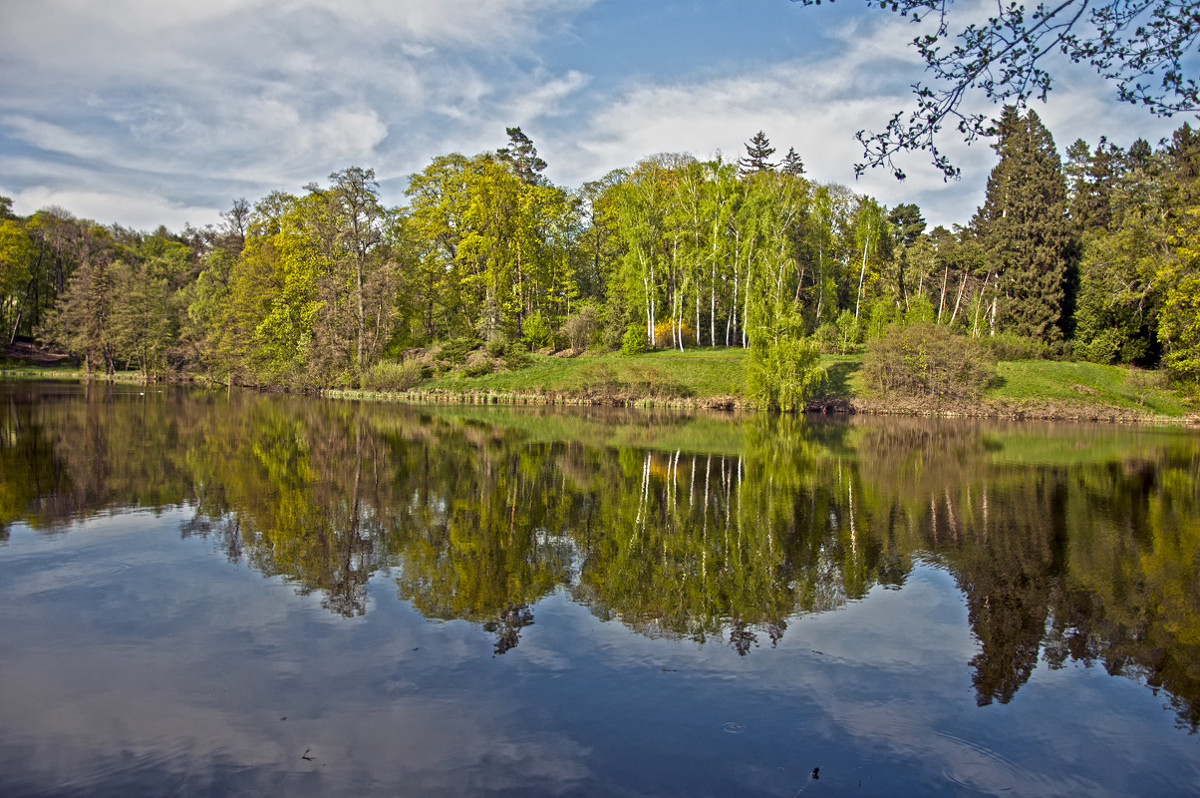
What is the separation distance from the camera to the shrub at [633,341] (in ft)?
159

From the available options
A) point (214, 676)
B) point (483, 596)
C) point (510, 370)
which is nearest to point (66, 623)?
point (214, 676)

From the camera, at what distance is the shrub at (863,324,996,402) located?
38.7m

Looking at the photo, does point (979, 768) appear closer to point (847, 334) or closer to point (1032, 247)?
point (847, 334)

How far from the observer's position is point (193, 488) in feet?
44.2

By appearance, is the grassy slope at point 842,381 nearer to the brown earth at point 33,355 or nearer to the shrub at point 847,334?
the shrub at point 847,334

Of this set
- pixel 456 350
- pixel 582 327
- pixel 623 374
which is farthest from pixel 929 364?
pixel 456 350

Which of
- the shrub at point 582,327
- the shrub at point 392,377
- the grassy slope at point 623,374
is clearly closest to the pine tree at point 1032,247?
the grassy slope at point 623,374

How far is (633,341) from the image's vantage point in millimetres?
48594

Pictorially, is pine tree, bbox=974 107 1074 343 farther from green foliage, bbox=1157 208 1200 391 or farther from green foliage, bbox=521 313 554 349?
green foliage, bbox=521 313 554 349

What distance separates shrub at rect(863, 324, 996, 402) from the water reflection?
16.0 meters

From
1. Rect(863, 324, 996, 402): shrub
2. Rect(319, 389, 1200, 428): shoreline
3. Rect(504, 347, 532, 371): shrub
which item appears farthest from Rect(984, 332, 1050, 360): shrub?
Rect(504, 347, 532, 371): shrub

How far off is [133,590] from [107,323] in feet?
192

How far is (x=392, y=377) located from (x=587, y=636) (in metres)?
42.1

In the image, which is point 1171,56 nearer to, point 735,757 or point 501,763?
point 735,757
